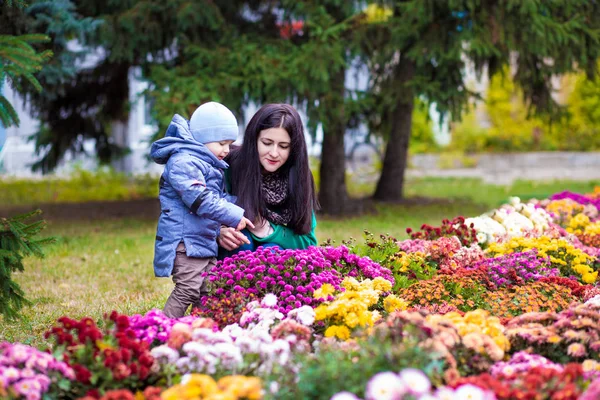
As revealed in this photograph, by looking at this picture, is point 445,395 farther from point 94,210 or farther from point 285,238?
point 94,210

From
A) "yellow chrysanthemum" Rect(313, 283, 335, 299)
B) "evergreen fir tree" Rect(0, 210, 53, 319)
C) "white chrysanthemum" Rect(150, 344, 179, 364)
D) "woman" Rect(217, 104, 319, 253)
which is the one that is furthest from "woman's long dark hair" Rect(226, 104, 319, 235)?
"white chrysanthemum" Rect(150, 344, 179, 364)

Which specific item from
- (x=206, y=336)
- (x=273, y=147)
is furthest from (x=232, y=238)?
(x=206, y=336)

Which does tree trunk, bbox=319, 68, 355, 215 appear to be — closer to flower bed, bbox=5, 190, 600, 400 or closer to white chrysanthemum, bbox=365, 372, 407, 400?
flower bed, bbox=5, 190, 600, 400

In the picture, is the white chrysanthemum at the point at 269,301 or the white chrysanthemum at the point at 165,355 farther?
the white chrysanthemum at the point at 269,301

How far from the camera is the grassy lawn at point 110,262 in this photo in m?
5.04

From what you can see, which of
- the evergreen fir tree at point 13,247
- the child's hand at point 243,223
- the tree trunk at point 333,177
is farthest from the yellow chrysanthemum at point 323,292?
the tree trunk at point 333,177

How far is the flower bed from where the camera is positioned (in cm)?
247

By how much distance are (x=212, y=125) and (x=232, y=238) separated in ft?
2.07

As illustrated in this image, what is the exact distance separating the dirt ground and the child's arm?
677 cm

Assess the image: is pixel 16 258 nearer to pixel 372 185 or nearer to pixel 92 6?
pixel 92 6

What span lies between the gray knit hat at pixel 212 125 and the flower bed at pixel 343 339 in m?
0.68

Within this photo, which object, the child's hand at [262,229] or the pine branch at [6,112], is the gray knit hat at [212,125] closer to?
the child's hand at [262,229]

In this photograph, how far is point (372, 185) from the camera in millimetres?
15656

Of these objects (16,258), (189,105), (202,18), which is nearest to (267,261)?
(16,258)
